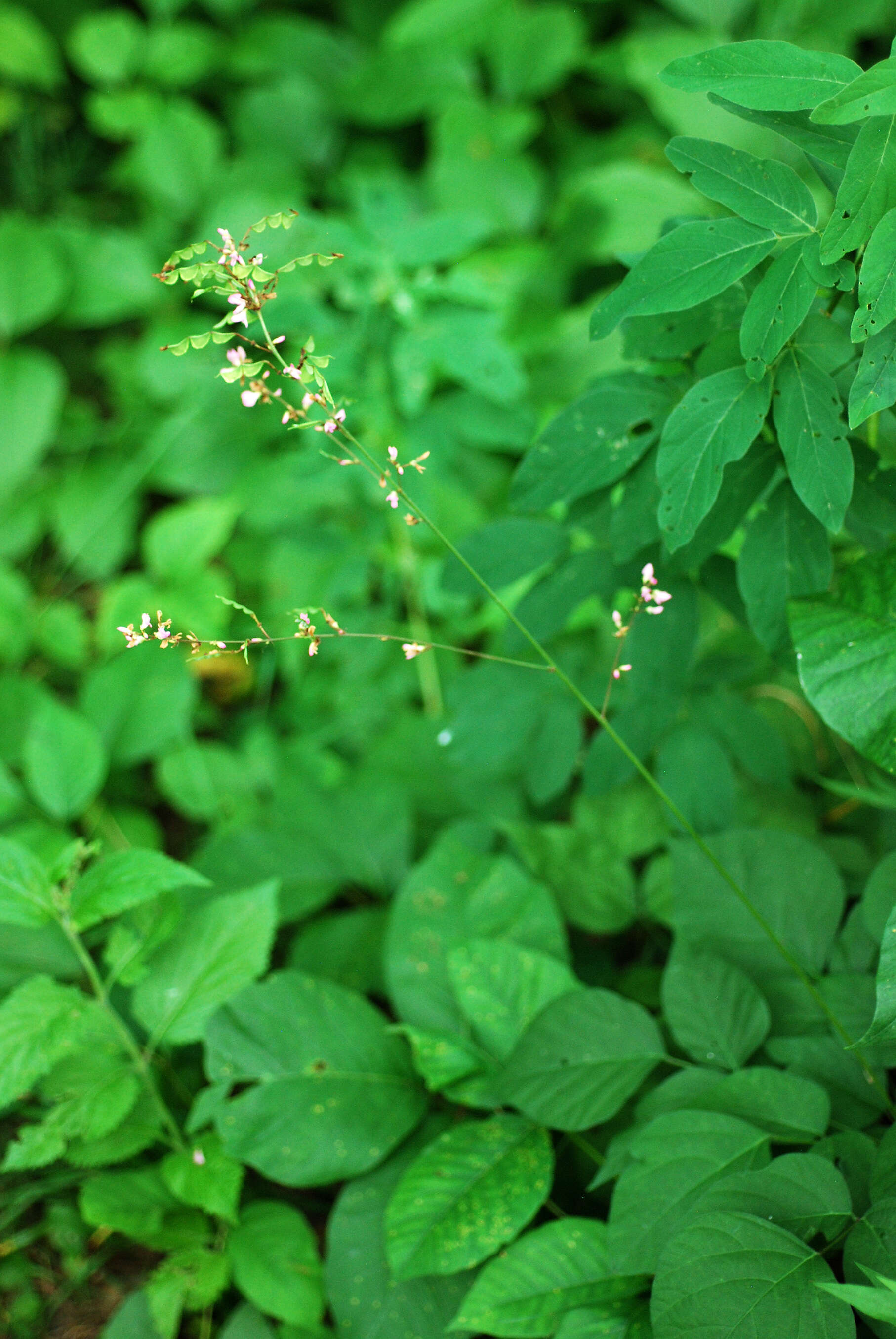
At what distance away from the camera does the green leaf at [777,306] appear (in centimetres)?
92

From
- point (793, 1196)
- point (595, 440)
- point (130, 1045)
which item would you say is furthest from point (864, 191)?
point (130, 1045)

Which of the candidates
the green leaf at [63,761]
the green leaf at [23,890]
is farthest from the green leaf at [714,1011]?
the green leaf at [63,761]

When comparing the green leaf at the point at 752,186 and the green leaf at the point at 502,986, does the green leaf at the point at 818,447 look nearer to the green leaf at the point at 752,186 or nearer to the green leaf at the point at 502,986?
the green leaf at the point at 752,186

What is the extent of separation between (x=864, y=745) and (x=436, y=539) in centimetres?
135

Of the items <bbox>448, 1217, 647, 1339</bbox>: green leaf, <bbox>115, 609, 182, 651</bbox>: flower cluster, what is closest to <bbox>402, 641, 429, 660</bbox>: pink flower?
<bbox>115, 609, 182, 651</bbox>: flower cluster

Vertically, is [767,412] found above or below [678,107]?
below


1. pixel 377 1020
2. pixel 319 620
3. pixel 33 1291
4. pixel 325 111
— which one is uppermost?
pixel 325 111

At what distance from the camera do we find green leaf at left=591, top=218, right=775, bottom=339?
0.94 m

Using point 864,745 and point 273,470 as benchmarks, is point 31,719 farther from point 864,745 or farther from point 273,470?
point 864,745

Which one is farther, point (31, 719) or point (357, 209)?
point (357, 209)

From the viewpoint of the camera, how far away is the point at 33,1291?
4.97 ft

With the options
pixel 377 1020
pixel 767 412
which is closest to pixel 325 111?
pixel 767 412

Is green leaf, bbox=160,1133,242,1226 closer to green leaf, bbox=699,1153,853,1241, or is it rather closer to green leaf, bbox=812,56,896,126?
green leaf, bbox=699,1153,853,1241

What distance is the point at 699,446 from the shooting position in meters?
0.98
